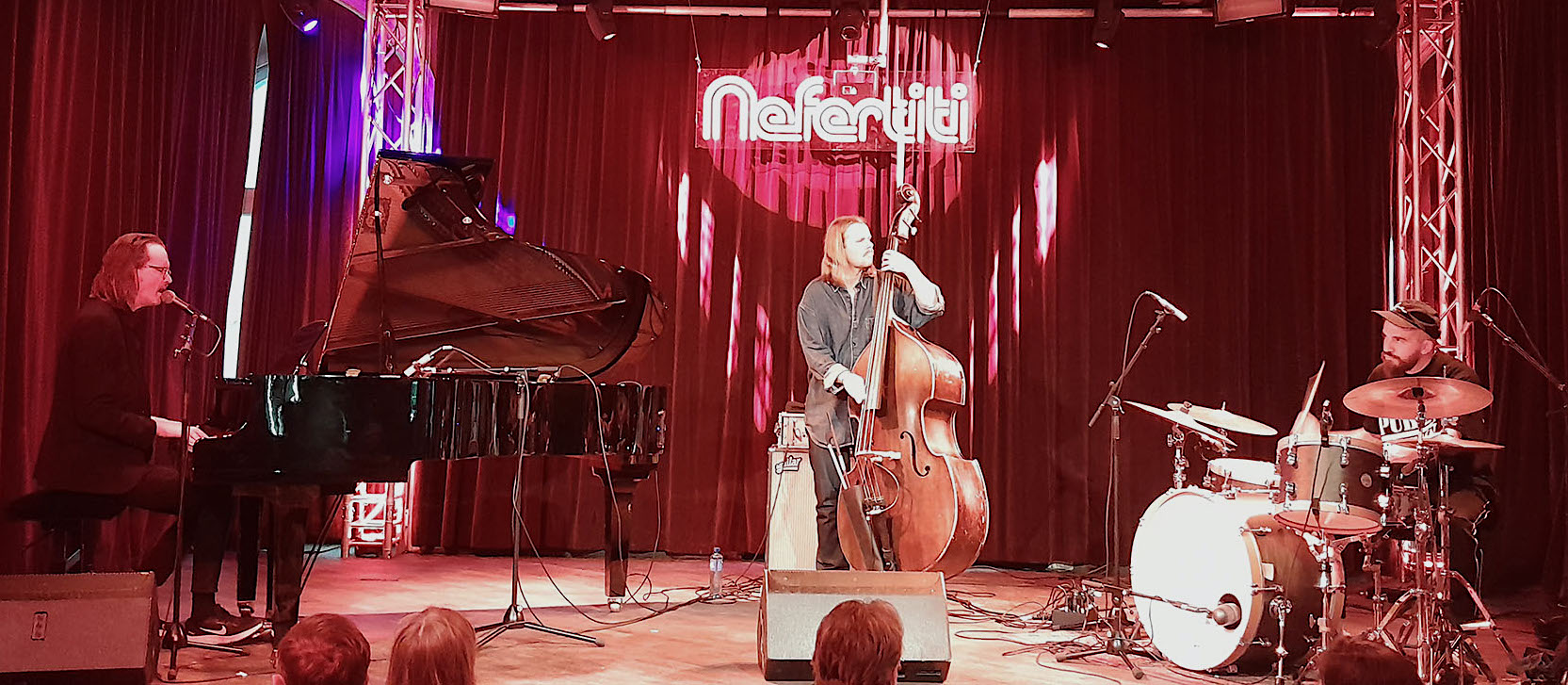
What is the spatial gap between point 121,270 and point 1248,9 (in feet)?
19.2

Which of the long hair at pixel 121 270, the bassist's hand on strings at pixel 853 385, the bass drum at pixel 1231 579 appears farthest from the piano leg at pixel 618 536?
the bass drum at pixel 1231 579

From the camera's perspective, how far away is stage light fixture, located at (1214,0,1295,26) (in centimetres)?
695

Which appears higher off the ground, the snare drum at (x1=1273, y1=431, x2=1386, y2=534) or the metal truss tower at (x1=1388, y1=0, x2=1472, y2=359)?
the metal truss tower at (x1=1388, y1=0, x2=1472, y2=359)

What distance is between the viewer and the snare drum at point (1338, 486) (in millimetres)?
4051

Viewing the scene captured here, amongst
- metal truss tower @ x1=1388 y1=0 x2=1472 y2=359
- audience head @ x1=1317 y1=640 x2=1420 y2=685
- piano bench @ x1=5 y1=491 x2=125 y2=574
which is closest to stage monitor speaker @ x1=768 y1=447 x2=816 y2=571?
piano bench @ x1=5 y1=491 x2=125 y2=574

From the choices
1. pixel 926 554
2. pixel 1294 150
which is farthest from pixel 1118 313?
pixel 926 554

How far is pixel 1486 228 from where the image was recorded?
6848 mm

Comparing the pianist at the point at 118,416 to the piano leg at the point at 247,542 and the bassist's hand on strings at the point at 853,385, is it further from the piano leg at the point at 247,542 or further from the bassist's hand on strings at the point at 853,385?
the bassist's hand on strings at the point at 853,385

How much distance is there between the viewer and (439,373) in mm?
4816

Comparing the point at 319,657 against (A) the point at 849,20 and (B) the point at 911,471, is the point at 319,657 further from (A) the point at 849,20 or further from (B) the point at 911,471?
(A) the point at 849,20

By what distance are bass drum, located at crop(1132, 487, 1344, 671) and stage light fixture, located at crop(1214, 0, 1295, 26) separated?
3.49m

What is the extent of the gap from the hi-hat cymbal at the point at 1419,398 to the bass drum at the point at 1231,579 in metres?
0.51

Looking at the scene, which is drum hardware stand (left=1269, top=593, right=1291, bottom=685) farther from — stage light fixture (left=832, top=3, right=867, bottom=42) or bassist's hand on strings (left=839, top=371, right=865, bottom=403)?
stage light fixture (left=832, top=3, right=867, bottom=42)

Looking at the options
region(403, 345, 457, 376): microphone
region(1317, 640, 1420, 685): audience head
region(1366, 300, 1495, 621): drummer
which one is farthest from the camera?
region(1366, 300, 1495, 621): drummer
